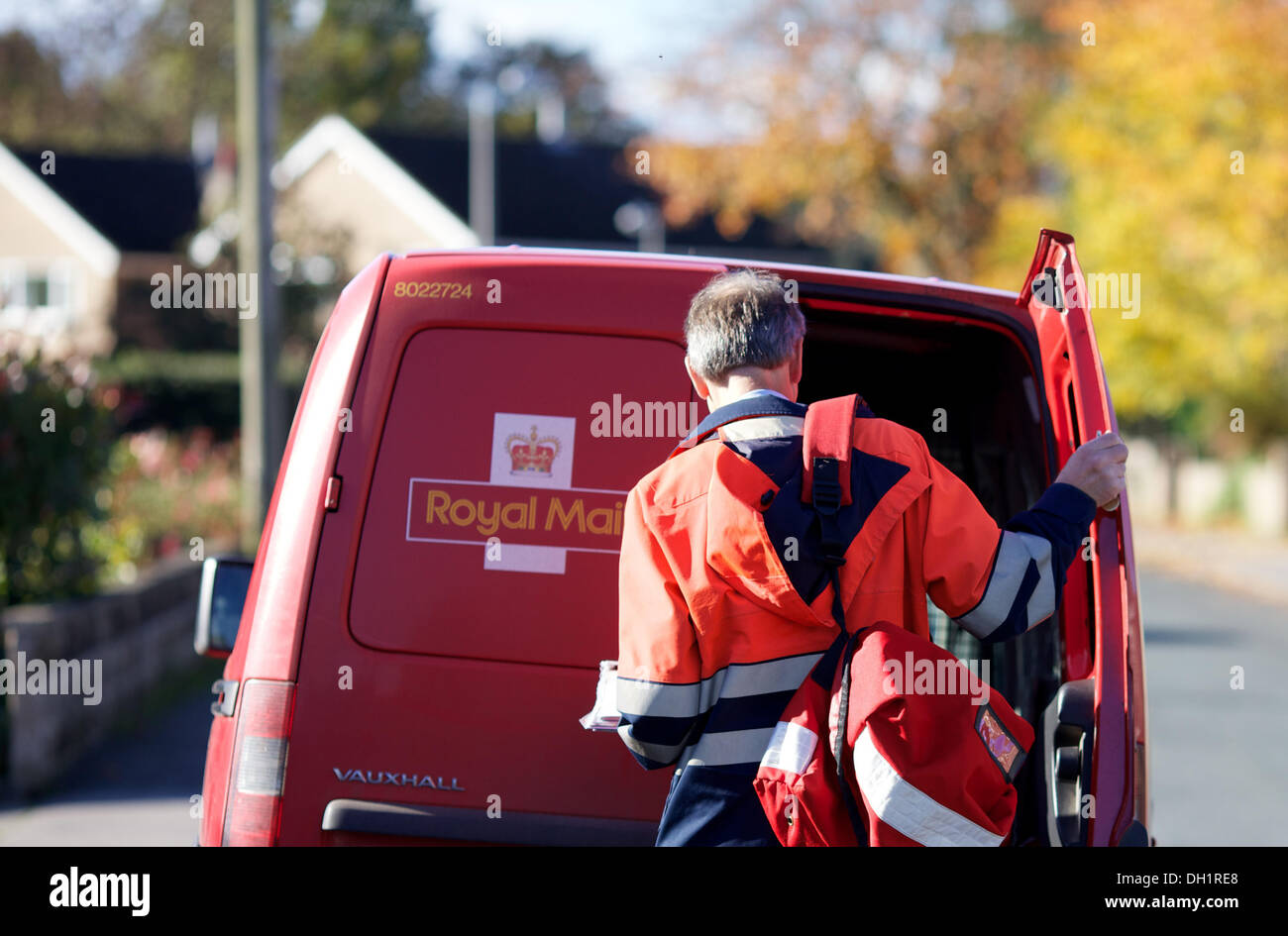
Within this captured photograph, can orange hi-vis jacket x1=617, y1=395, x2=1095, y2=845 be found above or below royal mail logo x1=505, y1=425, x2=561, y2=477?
below

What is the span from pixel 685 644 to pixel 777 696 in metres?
0.20

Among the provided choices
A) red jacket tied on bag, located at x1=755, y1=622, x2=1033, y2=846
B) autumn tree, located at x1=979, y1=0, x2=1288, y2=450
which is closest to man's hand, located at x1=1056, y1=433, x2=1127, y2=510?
red jacket tied on bag, located at x1=755, y1=622, x2=1033, y2=846

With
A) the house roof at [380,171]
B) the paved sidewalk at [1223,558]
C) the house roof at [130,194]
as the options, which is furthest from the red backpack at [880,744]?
the house roof at [130,194]

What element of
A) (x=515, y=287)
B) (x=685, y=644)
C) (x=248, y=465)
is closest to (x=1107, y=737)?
(x=685, y=644)

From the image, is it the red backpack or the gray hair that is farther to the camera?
the gray hair

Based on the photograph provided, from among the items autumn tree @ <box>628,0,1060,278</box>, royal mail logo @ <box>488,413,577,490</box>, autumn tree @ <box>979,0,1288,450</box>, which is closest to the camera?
royal mail logo @ <box>488,413,577,490</box>

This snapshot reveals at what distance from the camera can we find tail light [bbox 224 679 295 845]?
313 cm

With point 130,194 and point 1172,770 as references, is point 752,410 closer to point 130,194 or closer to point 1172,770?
point 1172,770

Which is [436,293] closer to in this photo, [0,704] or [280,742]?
[280,742]

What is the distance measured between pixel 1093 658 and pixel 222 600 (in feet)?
6.73

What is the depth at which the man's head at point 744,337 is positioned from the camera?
9.39 feet

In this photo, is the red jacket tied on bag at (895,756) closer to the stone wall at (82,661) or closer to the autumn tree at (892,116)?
the stone wall at (82,661)

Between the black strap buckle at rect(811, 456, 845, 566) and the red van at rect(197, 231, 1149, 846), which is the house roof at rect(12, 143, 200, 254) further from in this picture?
the black strap buckle at rect(811, 456, 845, 566)

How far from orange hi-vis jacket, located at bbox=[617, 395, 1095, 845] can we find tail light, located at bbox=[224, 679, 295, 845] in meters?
0.81
